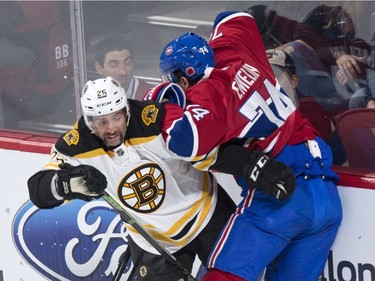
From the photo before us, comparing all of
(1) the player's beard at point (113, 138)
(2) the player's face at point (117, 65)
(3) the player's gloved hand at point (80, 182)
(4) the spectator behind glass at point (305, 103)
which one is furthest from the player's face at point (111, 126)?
(2) the player's face at point (117, 65)

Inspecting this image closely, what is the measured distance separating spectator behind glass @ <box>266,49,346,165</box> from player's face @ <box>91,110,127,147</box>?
2.75ft

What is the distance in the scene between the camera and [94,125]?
350cm

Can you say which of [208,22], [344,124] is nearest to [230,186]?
[344,124]

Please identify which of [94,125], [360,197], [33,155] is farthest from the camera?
[33,155]

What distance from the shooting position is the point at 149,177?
3643 millimetres

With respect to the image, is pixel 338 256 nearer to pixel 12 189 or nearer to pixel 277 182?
pixel 277 182

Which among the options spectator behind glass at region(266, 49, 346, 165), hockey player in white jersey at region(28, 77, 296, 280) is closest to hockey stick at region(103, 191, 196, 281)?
hockey player in white jersey at region(28, 77, 296, 280)

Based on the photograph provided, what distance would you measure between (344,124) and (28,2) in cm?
160

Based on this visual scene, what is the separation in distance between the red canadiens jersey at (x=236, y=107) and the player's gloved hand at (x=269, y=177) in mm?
102

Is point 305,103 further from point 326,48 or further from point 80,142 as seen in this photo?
point 80,142

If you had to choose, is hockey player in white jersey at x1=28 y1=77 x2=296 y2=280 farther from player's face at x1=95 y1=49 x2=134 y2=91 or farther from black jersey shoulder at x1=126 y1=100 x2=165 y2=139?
player's face at x1=95 y1=49 x2=134 y2=91

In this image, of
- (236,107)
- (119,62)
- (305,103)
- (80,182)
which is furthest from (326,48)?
(80,182)

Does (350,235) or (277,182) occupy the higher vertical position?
(277,182)

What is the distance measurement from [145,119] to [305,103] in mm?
788
